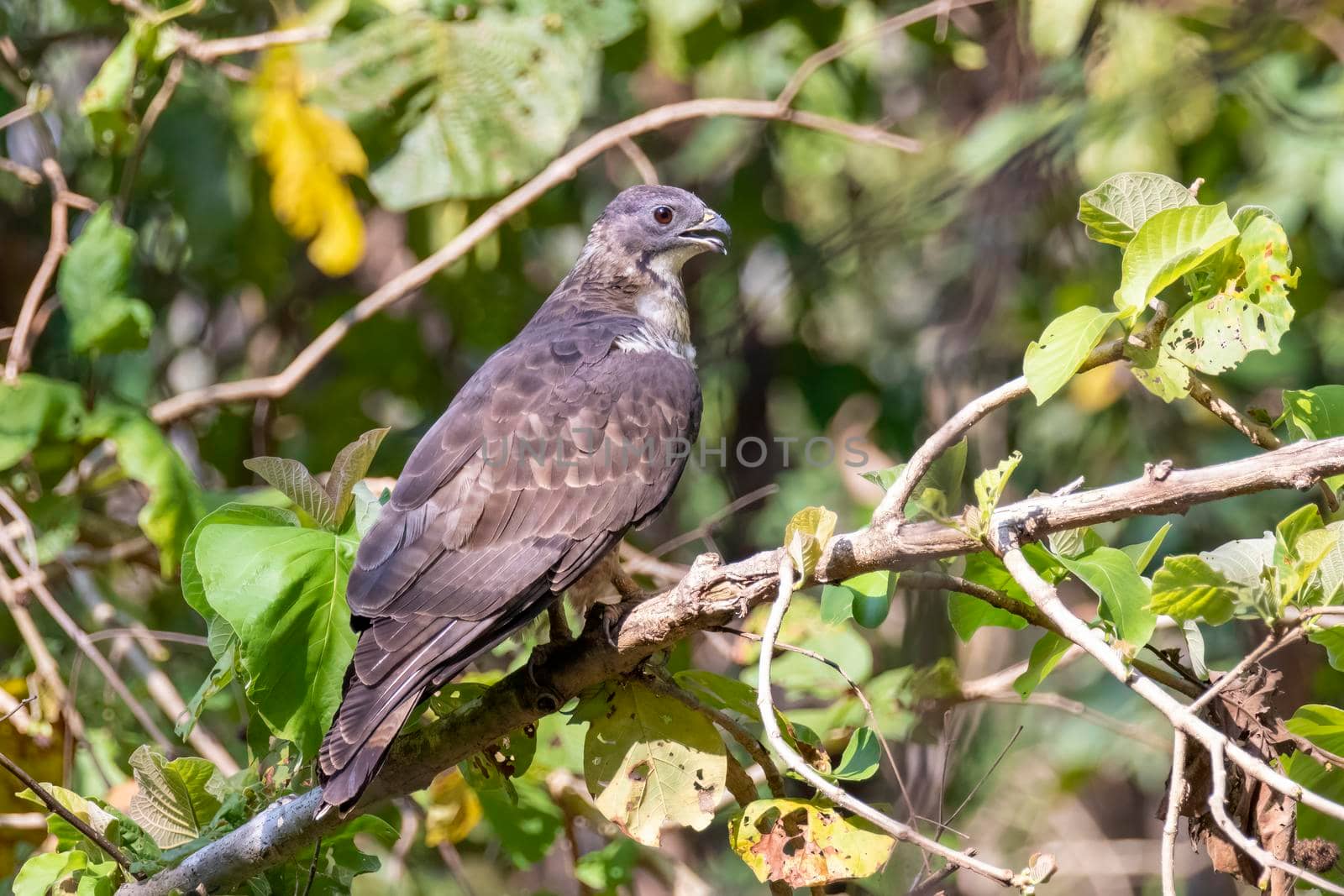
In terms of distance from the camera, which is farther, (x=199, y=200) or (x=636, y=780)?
(x=199, y=200)

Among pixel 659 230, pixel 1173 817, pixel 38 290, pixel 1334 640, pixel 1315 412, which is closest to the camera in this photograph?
pixel 1173 817

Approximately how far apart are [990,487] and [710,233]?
2535 millimetres

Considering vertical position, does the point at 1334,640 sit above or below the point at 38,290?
below

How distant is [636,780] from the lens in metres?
2.81

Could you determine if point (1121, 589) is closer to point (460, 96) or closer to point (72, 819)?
point (72, 819)

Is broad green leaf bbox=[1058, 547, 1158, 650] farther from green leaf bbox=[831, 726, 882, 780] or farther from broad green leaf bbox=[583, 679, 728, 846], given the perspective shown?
broad green leaf bbox=[583, 679, 728, 846]

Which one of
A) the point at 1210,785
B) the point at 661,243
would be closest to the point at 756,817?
the point at 1210,785

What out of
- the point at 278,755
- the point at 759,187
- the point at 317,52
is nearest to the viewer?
the point at 278,755

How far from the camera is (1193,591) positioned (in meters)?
2.17

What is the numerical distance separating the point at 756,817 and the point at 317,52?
3347 millimetres

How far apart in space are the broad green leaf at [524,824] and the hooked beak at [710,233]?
77.9 inches

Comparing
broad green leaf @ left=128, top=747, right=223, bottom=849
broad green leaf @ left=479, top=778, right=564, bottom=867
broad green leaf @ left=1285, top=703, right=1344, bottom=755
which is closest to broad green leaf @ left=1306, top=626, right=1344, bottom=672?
broad green leaf @ left=1285, top=703, right=1344, bottom=755

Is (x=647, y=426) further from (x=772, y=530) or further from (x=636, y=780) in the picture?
(x=772, y=530)

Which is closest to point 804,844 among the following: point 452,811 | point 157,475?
point 452,811
